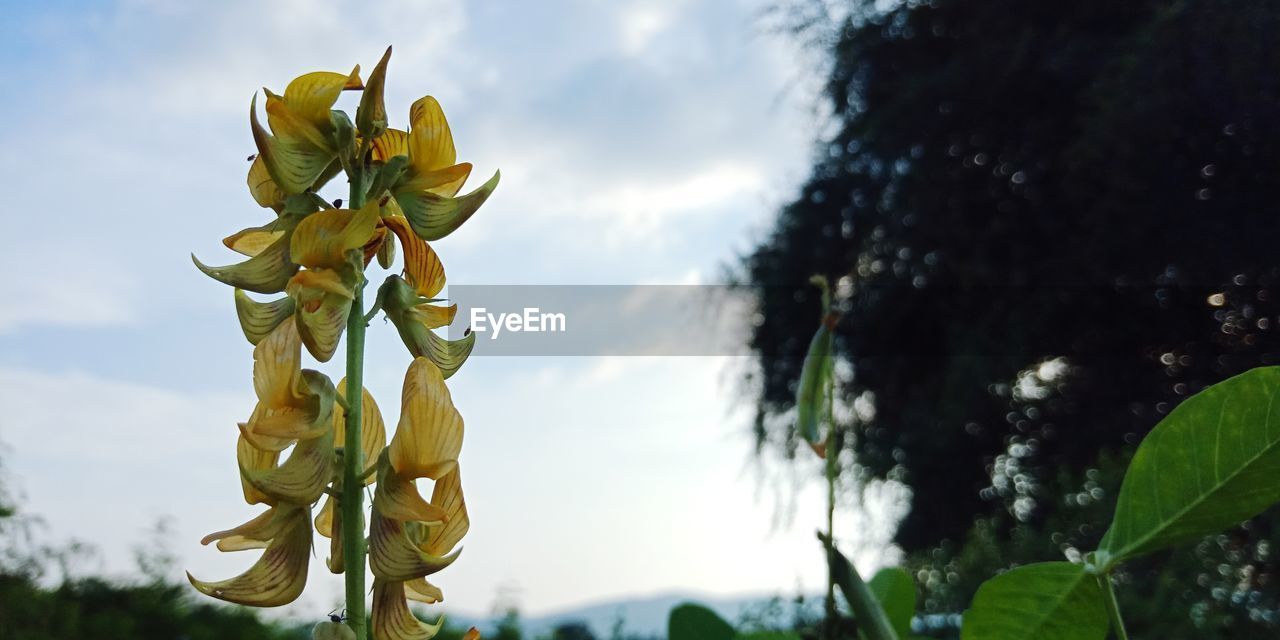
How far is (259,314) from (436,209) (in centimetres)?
10

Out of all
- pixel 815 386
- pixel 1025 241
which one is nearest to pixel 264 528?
pixel 815 386

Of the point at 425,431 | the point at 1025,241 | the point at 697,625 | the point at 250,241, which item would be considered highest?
the point at 1025,241

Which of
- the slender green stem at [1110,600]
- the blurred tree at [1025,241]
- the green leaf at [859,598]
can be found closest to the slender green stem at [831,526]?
the green leaf at [859,598]

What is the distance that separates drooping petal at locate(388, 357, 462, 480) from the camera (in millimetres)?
451

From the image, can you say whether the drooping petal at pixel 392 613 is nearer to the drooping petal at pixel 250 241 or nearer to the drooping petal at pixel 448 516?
the drooping petal at pixel 448 516

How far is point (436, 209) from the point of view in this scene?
51 cm

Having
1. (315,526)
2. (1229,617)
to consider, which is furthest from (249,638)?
(1229,617)

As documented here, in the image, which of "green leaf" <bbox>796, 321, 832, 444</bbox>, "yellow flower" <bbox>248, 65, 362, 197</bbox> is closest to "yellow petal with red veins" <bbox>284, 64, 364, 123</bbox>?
"yellow flower" <bbox>248, 65, 362, 197</bbox>

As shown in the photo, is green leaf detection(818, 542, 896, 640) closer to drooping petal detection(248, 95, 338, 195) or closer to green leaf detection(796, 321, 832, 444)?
green leaf detection(796, 321, 832, 444)

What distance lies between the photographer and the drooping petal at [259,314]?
479 millimetres

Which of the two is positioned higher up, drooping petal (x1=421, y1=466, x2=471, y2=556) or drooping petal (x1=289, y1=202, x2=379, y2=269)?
drooping petal (x1=289, y1=202, x2=379, y2=269)

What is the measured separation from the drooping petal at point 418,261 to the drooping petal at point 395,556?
129 millimetres

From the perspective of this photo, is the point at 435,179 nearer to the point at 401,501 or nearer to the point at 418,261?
the point at 418,261

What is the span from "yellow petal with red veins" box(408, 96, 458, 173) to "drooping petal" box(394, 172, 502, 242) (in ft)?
0.05
